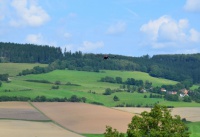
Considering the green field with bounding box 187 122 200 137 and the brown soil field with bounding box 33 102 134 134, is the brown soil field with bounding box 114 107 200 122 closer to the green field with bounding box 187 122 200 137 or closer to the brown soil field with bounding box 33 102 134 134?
the green field with bounding box 187 122 200 137

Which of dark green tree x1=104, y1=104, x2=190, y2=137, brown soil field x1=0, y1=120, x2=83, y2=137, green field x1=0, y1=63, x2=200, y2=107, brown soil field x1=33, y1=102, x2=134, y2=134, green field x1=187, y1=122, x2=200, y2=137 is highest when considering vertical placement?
dark green tree x1=104, y1=104, x2=190, y2=137

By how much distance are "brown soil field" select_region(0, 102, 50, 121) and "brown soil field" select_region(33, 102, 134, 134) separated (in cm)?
249

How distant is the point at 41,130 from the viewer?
9538 centimetres

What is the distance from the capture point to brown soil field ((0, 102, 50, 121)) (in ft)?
373

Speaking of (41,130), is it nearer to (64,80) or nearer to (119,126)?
(119,126)

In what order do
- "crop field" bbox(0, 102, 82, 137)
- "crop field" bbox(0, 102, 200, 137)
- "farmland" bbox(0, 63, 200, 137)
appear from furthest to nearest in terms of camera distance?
1. "farmland" bbox(0, 63, 200, 137)
2. "crop field" bbox(0, 102, 200, 137)
3. "crop field" bbox(0, 102, 82, 137)

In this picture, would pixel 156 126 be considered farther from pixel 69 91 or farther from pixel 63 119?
pixel 69 91

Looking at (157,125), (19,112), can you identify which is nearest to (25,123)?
(19,112)

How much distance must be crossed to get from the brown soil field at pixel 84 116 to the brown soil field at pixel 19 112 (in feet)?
8.17

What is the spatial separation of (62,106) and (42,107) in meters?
6.01

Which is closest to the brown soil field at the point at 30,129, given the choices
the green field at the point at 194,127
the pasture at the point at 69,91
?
the green field at the point at 194,127

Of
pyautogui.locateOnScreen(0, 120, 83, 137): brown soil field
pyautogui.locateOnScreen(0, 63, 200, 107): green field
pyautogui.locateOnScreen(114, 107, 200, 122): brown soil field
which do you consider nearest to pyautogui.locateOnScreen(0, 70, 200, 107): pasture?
pyautogui.locateOnScreen(0, 63, 200, 107): green field

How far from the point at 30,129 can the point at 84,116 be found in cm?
2296

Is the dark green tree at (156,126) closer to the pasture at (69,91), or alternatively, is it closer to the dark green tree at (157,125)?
the dark green tree at (157,125)
